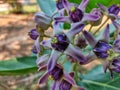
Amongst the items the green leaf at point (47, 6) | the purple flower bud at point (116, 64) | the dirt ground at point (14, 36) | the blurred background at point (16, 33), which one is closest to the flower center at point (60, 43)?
the purple flower bud at point (116, 64)

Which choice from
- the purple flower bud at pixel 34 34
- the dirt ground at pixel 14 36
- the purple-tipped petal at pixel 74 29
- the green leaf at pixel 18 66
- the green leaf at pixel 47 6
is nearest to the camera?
the purple-tipped petal at pixel 74 29

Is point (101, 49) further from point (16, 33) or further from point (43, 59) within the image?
point (16, 33)

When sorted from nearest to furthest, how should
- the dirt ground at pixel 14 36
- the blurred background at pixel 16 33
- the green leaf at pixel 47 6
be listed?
1. the green leaf at pixel 47 6
2. the blurred background at pixel 16 33
3. the dirt ground at pixel 14 36

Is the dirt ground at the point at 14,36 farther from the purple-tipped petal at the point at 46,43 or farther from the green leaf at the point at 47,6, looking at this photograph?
the purple-tipped petal at the point at 46,43

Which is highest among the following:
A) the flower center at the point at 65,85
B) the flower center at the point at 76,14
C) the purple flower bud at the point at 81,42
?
the flower center at the point at 76,14

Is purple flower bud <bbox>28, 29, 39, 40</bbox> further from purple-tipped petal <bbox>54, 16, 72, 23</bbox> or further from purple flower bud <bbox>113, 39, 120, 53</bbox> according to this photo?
purple flower bud <bbox>113, 39, 120, 53</bbox>

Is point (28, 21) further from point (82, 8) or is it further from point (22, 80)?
point (82, 8)
